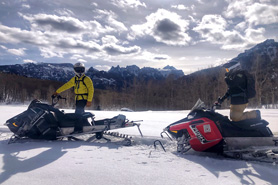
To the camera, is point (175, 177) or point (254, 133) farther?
point (254, 133)

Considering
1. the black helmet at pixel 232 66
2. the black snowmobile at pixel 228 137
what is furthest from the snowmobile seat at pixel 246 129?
the black helmet at pixel 232 66

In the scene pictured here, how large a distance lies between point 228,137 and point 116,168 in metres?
2.00

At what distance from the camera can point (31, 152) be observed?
3.20 meters

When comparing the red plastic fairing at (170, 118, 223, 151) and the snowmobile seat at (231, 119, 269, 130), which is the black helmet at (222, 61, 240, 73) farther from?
the red plastic fairing at (170, 118, 223, 151)

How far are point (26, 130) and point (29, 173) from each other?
203 cm

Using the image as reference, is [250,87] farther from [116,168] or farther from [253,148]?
[116,168]

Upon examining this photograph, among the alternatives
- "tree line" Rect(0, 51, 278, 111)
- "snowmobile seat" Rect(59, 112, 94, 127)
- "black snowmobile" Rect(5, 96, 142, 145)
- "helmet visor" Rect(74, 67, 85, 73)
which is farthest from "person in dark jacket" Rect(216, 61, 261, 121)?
"tree line" Rect(0, 51, 278, 111)

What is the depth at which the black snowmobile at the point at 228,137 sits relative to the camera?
307 cm

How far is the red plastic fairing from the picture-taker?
129 inches

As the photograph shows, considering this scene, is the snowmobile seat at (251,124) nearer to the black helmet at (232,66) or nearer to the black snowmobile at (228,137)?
the black snowmobile at (228,137)

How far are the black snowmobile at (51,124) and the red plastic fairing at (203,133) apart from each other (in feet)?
4.12

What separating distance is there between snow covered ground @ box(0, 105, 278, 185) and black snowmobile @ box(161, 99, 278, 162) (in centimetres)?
24

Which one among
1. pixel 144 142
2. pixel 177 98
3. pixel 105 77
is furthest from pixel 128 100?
pixel 105 77

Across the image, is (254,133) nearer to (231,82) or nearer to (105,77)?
(231,82)
